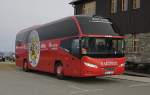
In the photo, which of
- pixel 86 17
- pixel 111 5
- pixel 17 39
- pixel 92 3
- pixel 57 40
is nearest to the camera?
pixel 86 17

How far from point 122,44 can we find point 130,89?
432cm

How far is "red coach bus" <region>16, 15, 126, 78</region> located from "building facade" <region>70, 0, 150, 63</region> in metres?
8.79

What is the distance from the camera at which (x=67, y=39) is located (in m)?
21.5

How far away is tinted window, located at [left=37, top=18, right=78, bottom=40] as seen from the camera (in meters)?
21.2

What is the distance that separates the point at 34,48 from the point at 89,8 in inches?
488

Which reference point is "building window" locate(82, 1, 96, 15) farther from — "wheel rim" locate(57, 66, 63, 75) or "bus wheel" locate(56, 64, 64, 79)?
"wheel rim" locate(57, 66, 63, 75)

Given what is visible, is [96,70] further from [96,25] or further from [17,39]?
[17,39]

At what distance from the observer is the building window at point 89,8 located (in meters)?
38.0

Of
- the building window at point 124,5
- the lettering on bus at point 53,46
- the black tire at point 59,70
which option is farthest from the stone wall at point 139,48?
the black tire at point 59,70

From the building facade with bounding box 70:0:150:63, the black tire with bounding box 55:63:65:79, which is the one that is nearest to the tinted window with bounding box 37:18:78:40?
the black tire with bounding box 55:63:65:79

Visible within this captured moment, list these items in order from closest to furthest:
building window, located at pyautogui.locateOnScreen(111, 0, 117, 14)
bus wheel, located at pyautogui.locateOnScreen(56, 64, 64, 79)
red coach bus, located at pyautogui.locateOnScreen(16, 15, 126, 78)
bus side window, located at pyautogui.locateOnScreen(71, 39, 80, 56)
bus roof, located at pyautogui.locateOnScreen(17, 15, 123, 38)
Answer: red coach bus, located at pyautogui.locateOnScreen(16, 15, 126, 78), bus side window, located at pyautogui.locateOnScreen(71, 39, 80, 56), bus roof, located at pyautogui.locateOnScreen(17, 15, 123, 38), bus wheel, located at pyautogui.locateOnScreen(56, 64, 64, 79), building window, located at pyautogui.locateOnScreen(111, 0, 117, 14)

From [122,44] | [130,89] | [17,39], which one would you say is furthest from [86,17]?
[17,39]

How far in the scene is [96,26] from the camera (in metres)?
20.7

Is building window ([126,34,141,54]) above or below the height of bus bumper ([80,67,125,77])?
above
